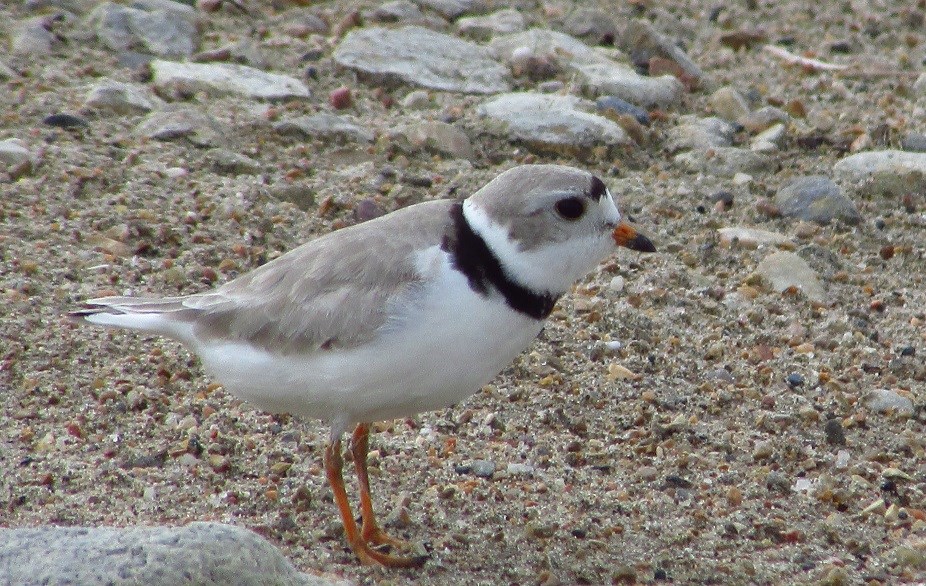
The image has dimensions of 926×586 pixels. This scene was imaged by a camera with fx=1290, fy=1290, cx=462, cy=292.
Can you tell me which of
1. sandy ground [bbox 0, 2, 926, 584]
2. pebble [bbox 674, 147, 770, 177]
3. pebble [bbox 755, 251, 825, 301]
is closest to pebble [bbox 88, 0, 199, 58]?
sandy ground [bbox 0, 2, 926, 584]

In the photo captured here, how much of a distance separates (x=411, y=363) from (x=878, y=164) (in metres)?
4.43

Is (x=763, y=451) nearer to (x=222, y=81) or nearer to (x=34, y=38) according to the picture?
(x=222, y=81)

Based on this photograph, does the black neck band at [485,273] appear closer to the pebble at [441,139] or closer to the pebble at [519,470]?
the pebble at [519,470]

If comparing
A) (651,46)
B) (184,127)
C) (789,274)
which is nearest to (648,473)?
(789,274)

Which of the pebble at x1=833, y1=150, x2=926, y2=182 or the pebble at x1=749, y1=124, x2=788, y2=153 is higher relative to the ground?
the pebble at x1=833, y1=150, x2=926, y2=182

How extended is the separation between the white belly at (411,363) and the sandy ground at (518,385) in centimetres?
62

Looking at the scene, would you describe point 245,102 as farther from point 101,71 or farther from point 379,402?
point 379,402

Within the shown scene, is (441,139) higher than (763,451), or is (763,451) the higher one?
(763,451)

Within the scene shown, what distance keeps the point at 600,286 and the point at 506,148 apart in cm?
146

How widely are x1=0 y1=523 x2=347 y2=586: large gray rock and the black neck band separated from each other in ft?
3.98

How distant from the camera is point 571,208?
4801mm

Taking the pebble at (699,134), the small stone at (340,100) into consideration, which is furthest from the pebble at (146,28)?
the pebble at (699,134)

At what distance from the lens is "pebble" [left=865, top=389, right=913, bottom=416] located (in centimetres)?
595

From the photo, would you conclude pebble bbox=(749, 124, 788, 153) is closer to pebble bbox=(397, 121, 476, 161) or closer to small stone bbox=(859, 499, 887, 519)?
pebble bbox=(397, 121, 476, 161)
